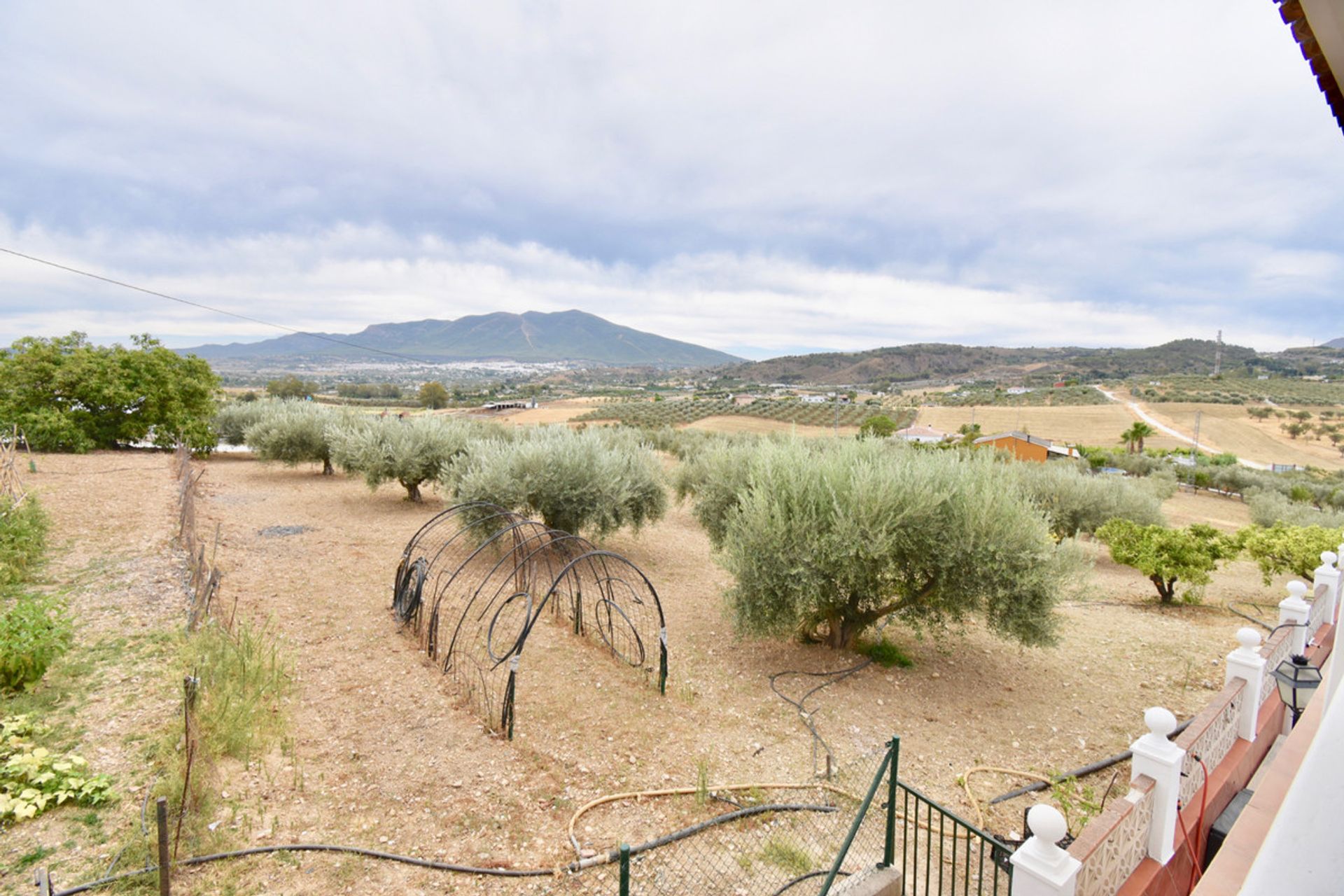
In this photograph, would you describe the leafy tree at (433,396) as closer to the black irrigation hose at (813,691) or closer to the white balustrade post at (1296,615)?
the black irrigation hose at (813,691)

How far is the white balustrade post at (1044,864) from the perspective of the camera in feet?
9.39

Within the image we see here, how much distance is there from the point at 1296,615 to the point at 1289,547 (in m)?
6.83

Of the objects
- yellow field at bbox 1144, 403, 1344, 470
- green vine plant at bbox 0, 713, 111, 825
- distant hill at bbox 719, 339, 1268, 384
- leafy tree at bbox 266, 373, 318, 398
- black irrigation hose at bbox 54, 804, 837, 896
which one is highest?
distant hill at bbox 719, 339, 1268, 384

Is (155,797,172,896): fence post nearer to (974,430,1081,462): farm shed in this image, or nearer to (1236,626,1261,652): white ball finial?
(1236,626,1261,652): white ball finial

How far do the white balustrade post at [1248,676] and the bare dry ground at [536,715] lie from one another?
147 cm

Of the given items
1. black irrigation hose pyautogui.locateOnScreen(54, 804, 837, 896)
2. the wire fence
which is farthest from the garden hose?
black irrigation hose pyautogui.locateOnScreen(54, 804, 837, 896)

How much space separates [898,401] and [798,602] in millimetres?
71580

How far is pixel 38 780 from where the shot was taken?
3.97 m

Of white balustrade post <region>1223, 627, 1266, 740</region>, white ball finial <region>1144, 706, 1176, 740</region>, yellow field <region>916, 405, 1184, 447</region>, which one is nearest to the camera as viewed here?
white ball finial <region>1144, 706, 1176, 740</region>

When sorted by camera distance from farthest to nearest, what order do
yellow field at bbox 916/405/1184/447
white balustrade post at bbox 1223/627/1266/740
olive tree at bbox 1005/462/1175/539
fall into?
1. yellow field at bbox 916/405/1184/447
2. olive tree at bbox 1005/462/1175/539
3. white balustrade post at bbox 1223/627/1266/740

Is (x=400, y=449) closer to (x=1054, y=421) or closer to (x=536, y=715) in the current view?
(x=536, y=715)

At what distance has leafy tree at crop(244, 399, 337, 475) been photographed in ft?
66.3

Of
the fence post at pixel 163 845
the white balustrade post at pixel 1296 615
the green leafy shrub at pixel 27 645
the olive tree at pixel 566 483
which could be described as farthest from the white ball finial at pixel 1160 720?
the olive tree at pixel 566 483

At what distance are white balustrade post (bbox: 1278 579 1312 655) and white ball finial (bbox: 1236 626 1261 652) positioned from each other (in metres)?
1.44
